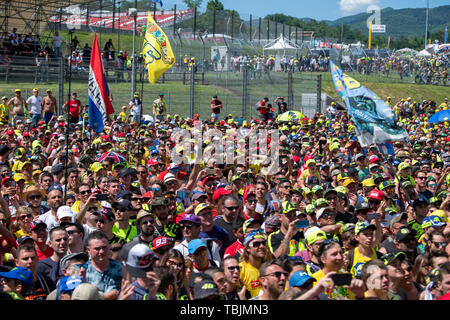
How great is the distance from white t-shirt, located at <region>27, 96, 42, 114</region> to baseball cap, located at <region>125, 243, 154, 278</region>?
47.7ft

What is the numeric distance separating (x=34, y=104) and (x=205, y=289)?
1537 cm

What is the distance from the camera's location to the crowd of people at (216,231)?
16.5 ft

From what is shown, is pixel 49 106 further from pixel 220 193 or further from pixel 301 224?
pixel 301 224

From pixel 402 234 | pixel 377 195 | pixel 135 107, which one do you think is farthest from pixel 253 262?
pixel 135 107

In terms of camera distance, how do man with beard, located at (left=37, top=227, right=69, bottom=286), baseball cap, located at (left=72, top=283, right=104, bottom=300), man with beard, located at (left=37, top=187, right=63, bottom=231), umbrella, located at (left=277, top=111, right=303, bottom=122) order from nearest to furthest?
baseball cap, located at (left=72, top=283, right=104, bottom=300) → man with beard, located at (left=37, top=227, right=69, bottom=286) → man with beard, located at (left=37, top=187, right=63, bottom=231) → umbrella, located at (left=277, top=111, right=303, bottom=122)

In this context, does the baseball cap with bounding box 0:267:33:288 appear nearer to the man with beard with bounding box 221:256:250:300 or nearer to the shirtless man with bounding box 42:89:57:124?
the man with beard with bounding box 221:256:250:300

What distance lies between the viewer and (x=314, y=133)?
57.8ft

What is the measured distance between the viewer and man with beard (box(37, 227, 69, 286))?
222 inches

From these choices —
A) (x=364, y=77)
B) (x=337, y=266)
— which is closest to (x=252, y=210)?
(x=337, y=266)

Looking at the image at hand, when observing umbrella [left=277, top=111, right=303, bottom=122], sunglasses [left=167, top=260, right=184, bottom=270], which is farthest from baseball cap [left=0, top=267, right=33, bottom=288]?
umbrella [left=277, top=111, right=303, bottom=122]

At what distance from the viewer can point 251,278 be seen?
19.0ft

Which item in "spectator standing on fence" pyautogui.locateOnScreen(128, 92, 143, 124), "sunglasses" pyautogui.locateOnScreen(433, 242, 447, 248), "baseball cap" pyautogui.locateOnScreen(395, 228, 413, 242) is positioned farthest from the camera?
"spectator standing on fence" pyautogui.locateOnScreen(128, 92, 143, 124)

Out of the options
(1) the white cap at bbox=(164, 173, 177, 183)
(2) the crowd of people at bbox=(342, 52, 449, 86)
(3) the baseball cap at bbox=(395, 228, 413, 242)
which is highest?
(2) the crowd of people at bbox=(342, 52, 449, 86)
